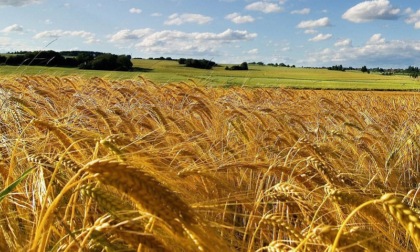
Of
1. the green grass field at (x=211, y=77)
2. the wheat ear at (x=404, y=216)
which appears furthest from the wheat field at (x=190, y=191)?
the green grass field at (x=211, y=77)

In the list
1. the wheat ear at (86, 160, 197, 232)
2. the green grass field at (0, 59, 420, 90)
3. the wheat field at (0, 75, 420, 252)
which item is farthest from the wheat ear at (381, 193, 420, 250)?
the green grass field at (0, 59, 420, 90)

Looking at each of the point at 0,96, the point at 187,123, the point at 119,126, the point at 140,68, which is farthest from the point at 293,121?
the point at 140,68

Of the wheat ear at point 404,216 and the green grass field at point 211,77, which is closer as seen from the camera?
the wheat ear at point 404,216

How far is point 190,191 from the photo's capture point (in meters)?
1.74

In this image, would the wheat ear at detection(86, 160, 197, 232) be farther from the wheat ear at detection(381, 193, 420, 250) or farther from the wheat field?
the wheat ear at detection(381, 193, 420, 250)

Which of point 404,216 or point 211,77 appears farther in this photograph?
point 211,77

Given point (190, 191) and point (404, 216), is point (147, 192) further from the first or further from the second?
point (190, 191)

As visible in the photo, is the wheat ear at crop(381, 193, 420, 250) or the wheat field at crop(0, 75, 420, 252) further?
the wheat field at crop(0, 75, 420, 252)

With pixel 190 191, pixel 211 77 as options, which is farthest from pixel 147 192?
pixel 211 77

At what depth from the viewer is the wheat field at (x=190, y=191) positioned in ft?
2.73

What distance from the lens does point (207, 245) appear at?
86 centimetres

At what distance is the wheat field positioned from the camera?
0.83 meters

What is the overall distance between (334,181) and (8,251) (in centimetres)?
103

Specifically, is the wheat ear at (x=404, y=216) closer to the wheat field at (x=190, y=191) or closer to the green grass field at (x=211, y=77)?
the wheat field at (x=190, y=191)
